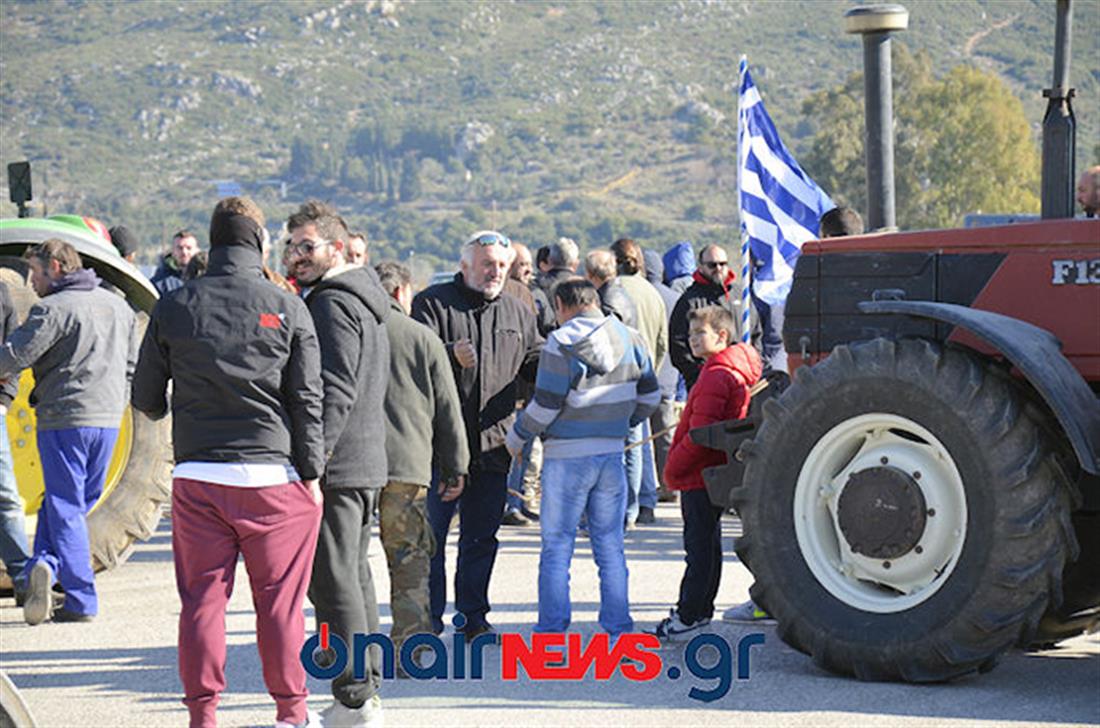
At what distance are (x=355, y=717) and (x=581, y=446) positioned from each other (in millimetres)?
1985

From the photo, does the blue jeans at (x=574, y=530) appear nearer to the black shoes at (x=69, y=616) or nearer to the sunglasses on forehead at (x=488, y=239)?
the sunglasses on forehead at (x=488, y=239)

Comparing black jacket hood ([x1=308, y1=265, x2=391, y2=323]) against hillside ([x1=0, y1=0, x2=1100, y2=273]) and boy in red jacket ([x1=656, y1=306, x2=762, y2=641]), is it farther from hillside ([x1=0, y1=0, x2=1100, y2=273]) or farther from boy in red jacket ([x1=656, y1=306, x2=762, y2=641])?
hillside ([x1=0, y1=0, x2=1100, y2=273])

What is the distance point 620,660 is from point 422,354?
5.07 feet

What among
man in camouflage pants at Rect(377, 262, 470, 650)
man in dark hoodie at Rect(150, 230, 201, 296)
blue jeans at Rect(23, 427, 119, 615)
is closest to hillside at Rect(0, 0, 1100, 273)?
man in dark hoodie at Rect(150, 230, 201, 296)

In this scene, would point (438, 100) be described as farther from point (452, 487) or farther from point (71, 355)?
point (452, 487)

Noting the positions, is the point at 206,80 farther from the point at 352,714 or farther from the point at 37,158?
the point at 352,714

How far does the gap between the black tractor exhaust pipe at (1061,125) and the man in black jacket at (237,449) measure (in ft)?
10.5

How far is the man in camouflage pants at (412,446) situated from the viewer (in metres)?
7.79

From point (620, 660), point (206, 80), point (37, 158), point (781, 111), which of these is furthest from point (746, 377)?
point (206, 80)

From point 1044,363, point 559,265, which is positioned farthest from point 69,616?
point 559,265

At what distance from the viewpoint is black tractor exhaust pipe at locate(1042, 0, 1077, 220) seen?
309 inches

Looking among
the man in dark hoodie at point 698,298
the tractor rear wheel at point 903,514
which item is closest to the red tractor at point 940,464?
the tractor rear wheel at point 903,514

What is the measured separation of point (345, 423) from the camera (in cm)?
702

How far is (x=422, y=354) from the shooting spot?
26.0 feet
